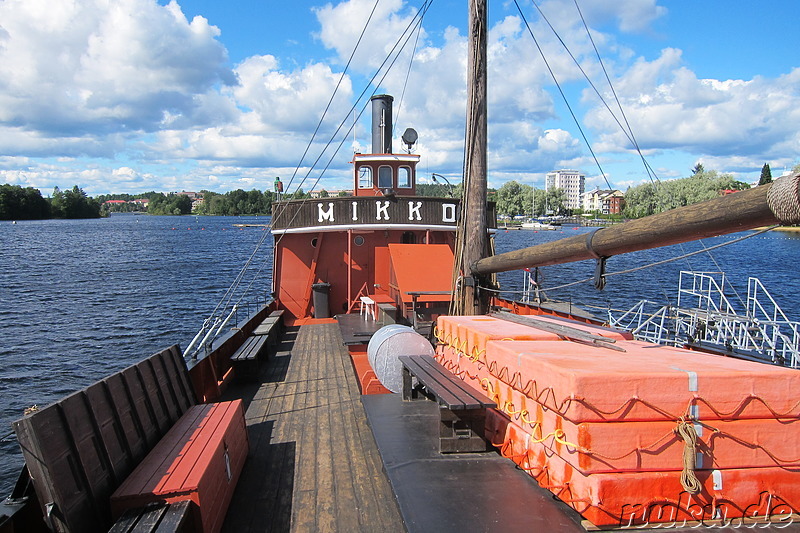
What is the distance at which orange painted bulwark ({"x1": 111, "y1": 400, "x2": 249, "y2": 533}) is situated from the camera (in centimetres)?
411

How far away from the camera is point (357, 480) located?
19.3 feet

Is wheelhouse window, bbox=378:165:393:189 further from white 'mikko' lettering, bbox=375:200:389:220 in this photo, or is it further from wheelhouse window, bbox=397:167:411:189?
white 'mikko' lettering, bbox=375:200:389:220

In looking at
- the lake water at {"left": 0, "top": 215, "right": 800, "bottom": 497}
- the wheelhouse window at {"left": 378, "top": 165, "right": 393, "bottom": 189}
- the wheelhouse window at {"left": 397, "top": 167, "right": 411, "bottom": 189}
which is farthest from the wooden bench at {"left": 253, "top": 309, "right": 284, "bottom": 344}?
the wheelhouse window at {"left": 397, "top": 167, "right": 411, "bottom": 189}

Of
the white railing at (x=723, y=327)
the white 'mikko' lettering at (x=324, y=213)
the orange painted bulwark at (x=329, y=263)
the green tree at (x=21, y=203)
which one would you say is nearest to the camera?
the white railing at (x=723, y=327)

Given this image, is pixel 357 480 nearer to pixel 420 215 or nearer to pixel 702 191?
pixel 420 215

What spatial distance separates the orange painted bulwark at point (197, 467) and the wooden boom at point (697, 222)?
396cm

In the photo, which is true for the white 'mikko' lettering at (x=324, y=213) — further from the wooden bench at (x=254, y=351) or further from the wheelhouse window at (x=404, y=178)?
the wheelhouse window at (x=404, y=178)

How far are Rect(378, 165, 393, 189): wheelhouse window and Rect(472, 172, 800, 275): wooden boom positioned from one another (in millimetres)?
12844

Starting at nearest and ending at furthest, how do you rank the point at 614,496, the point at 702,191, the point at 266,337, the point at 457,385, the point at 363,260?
the point at 614,496
the point at 457,385
the point at 266,337
the point at 363,260
the point at 702,191

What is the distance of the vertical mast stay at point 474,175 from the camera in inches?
294

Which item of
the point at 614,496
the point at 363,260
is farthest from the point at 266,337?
the point at 614,496

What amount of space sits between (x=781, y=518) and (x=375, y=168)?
15.6m

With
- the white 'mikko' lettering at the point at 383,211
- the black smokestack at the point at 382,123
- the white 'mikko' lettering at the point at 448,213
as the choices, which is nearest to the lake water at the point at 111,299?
the white 'mikko' lettering at the point at 383,211

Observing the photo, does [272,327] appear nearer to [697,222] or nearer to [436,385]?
[436,385]
